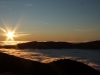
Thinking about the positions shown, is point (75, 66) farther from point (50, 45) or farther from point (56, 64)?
point (50, 45)

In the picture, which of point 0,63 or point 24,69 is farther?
point 0,63

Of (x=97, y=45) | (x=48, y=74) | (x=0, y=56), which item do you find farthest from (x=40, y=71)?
(x=97, y=45)

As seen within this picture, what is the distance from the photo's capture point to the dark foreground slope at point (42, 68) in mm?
14945

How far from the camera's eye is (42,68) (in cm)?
1534

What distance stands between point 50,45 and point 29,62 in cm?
13480

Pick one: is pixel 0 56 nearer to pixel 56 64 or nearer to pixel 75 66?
pixel 56 64

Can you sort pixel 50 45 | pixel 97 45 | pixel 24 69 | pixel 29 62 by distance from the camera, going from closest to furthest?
pixel 24 69, pixel 29 62, pixel 97 45, pixel 50 45

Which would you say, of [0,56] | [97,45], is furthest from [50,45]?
[0,56]

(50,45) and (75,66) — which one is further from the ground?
(50,45)

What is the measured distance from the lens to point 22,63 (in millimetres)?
16453

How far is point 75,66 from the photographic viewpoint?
52.2ft

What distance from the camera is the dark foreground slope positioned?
14.9m

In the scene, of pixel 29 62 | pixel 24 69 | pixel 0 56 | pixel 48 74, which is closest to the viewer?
pixel 48 74

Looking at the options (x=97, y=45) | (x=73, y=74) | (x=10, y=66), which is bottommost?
(x=73, y=74)
